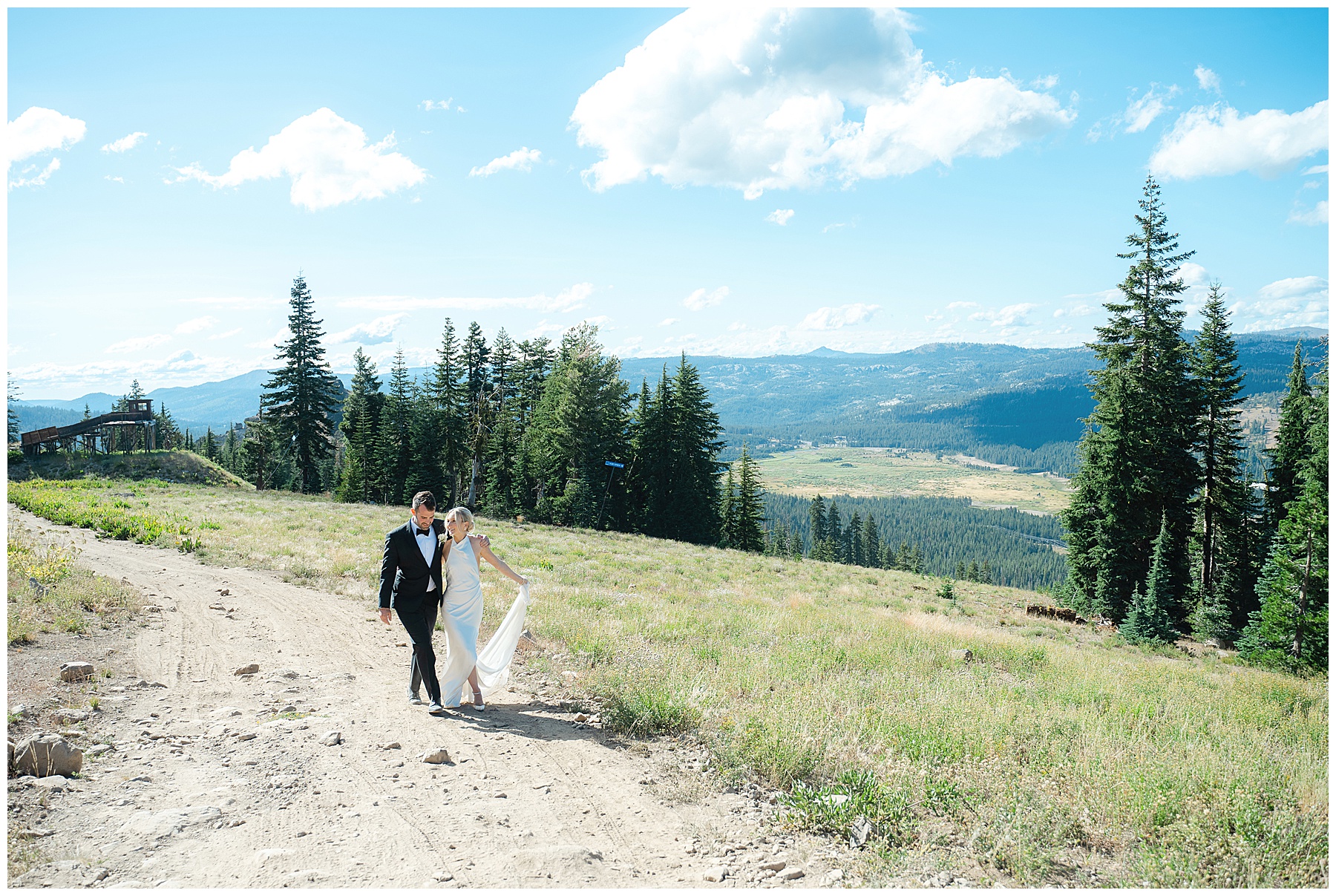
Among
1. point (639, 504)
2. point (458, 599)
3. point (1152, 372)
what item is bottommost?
point (639, 504)

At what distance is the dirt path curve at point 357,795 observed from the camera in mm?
4391

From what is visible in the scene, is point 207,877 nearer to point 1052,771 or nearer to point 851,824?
point 851,824

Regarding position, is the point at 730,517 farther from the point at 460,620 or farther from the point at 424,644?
the point at 424,644

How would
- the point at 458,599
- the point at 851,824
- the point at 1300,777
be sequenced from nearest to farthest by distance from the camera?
the point at 851,824, the point at 1300,777, the point at 458,599

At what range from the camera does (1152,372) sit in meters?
26.5

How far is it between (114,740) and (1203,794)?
9.84 metres

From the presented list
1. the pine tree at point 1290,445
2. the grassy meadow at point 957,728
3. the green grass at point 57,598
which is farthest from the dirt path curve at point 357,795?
the pine tree at point 1290,445

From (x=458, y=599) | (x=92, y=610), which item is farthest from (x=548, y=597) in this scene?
(x=92, y=610)

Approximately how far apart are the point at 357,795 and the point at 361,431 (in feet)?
175

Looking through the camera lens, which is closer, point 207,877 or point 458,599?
point 207,877

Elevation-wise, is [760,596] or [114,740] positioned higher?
[114,740]

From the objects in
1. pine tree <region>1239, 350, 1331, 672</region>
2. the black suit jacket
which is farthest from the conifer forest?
the black suit jacket

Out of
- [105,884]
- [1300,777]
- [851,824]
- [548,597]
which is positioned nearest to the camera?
[105,884]

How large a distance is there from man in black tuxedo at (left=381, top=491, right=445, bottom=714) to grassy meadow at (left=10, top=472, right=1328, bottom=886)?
6.52ft
